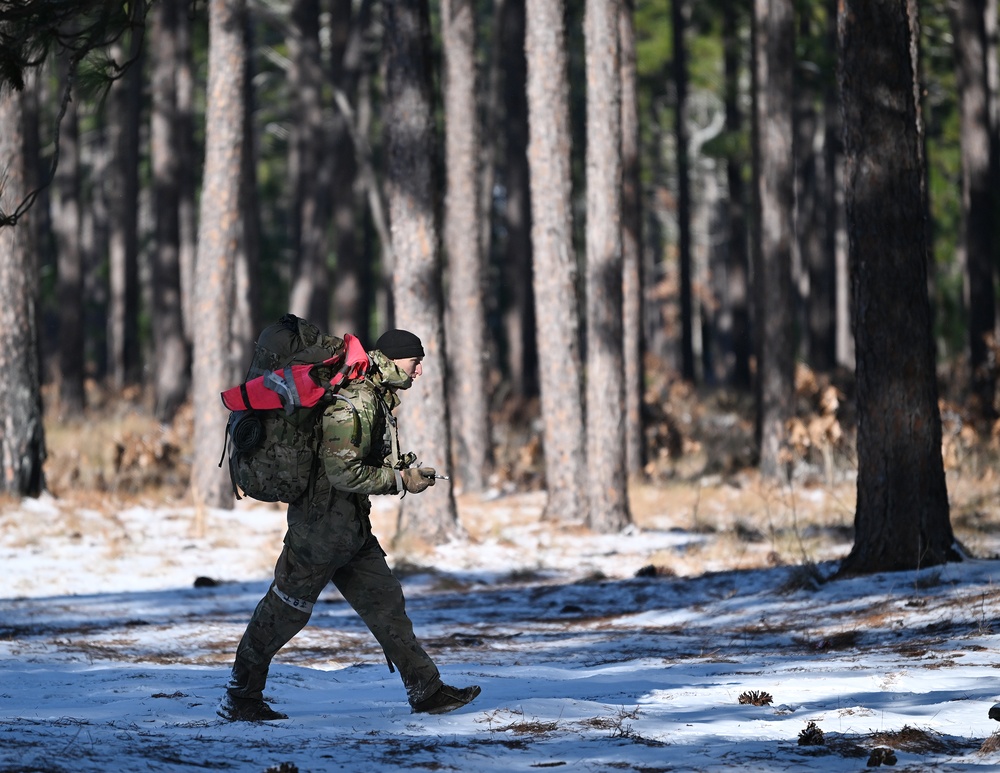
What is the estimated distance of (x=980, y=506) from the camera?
13422 millimetres

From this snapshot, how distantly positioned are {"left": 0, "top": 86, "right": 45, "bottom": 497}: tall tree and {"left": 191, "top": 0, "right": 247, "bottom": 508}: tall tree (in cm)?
173

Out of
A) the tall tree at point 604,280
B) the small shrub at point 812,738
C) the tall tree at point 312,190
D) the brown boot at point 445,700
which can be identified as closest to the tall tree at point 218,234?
the tall tree at point 604,280

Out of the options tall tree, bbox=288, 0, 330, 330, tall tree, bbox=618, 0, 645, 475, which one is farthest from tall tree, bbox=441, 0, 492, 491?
tall tree, bbox=288, 0, 330, 330

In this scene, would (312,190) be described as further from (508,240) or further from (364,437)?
(364,437)

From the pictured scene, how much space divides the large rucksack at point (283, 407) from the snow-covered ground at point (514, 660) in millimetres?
1045

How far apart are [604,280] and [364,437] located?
27.4 ft

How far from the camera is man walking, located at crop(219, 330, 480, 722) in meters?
5.45

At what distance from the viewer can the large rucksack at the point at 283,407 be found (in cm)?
536

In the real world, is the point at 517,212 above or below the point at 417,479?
above

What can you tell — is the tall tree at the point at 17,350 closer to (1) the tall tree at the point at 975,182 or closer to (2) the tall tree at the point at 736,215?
(1) the tall tree at the point at 975,182

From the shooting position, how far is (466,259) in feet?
53.8

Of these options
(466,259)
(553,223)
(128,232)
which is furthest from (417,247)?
(128,232)

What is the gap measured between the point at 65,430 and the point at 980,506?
1234cm

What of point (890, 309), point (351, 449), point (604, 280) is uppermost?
point (604, 280)
